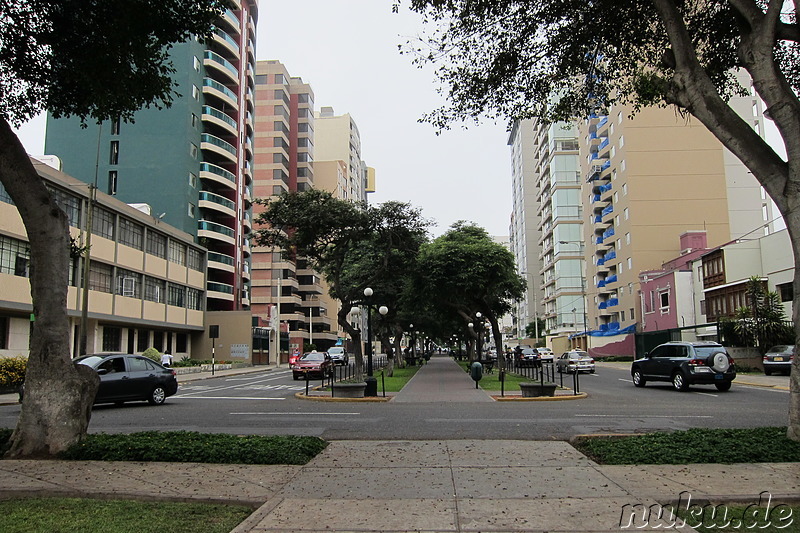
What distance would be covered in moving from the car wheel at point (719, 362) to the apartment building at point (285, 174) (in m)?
64.1

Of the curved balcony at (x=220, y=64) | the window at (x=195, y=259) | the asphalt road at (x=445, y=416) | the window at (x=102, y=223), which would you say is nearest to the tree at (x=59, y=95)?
the asphalt road at (x=445, y=416)

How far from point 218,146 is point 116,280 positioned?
22.5 meters

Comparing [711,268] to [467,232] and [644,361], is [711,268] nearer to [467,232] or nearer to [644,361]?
[467,232]

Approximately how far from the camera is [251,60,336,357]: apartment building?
87.8 m

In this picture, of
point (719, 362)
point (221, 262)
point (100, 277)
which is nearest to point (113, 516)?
→ point (719, 362)

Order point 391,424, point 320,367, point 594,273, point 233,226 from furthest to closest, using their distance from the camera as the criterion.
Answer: point 594,273 < point 233,226 < point 320,367 < point 391,424

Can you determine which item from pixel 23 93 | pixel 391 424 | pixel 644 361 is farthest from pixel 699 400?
pixel 23 93

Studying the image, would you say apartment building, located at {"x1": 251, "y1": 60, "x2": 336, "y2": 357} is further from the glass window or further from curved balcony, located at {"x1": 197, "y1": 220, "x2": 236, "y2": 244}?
the glass window

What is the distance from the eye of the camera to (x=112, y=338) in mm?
41594

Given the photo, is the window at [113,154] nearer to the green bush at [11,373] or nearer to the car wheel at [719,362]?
the green bush at [11,373]

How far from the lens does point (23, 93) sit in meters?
11.3

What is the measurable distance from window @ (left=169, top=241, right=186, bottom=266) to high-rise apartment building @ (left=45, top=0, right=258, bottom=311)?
2629mm

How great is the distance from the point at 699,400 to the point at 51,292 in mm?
17507

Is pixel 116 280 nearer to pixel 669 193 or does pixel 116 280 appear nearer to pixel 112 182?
pixel 112 182
